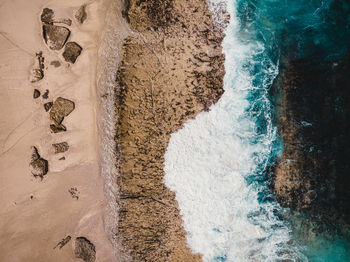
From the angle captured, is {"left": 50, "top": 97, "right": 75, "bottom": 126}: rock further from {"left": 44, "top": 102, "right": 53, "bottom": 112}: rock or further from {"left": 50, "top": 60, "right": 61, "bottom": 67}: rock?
{"left": 50, "top": 60, "right": 61, "bottom": 67}: rock

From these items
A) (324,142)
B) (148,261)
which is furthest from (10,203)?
(324,142)

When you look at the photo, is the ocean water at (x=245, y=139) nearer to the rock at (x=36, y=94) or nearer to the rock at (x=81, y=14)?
the rock at (x=81, y=14)

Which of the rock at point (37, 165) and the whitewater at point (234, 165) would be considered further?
the whitewater at point (234, 165)

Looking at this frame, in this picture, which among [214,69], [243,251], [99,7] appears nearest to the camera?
[99,7]

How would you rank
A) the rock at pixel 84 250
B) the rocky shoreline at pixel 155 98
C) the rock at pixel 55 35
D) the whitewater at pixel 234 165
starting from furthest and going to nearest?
the whitewater at pixel 234 165, the rock at pixel 84 250, the rocky shoreline at pixel 155 98, the rock at pixel 55 35

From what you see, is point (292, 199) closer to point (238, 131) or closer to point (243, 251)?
point (243, 251)

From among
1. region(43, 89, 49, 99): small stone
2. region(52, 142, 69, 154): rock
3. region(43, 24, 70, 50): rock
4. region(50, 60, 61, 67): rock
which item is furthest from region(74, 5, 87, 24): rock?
region(52, 142, 69, 154): rock

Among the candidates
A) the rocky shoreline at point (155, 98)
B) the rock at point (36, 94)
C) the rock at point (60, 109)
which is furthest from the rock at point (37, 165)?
the rocky shoreline at point (155, 98)
